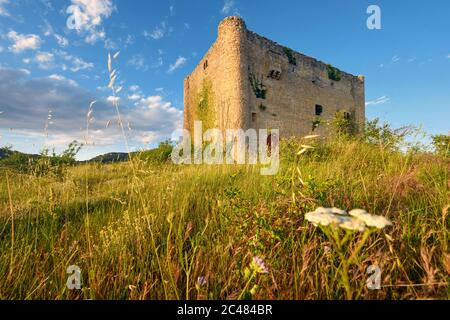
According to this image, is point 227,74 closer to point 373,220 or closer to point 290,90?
point 290,90

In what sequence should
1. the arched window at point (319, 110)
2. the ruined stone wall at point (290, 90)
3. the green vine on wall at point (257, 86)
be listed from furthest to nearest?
the arched window at point (319, 110) < the ruined stone wall at point (290, 90) < the green vine on wall at point (257, 86)

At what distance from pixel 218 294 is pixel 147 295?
0.39m

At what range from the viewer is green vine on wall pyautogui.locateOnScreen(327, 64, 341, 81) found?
17906mm

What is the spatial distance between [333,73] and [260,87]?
26.0ft

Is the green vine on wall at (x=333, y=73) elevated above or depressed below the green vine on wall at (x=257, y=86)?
above

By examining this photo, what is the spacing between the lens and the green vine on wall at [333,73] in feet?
58.7

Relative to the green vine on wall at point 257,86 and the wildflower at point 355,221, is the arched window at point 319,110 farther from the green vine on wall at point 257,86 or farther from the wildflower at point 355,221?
the wildflower at point 355,221

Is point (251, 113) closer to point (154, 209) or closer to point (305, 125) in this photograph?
point (305, 125)

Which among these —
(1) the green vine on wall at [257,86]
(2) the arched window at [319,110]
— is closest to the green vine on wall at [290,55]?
(1) the green vine on wall at [257,86]

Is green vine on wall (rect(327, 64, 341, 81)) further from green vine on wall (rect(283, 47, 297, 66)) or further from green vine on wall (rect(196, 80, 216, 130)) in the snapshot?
green vine on wall (rect(196, 80, 216, 130))

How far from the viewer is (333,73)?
1808 cm

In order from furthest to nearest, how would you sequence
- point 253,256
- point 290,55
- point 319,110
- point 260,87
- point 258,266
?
point 319,110
point 290,55
point 260,87
point 253,256
point 258,266

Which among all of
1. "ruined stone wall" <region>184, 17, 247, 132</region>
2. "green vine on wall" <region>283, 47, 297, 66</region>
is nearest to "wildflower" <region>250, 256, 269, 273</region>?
"ruined stone wall" <region>184, 17, 247, 132</region>

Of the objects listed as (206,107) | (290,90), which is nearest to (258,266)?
(206,107)
